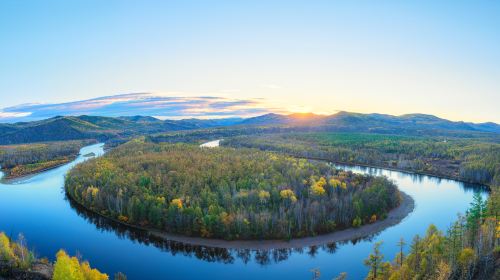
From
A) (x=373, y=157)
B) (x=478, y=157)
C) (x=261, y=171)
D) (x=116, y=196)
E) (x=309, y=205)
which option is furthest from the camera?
(x=373, y=157)

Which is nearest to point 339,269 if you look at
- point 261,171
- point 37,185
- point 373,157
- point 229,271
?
point 229,271

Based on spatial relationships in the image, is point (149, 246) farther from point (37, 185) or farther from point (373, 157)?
point (373, 157)

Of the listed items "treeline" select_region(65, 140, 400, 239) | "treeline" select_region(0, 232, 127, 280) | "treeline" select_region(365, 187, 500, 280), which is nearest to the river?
"treeline" select_region(65, 140, 400, 239)

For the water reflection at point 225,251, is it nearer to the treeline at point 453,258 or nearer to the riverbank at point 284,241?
the riverbank at point 284,241

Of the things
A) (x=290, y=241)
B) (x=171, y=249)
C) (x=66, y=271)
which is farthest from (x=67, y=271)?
(x=290, y=241)

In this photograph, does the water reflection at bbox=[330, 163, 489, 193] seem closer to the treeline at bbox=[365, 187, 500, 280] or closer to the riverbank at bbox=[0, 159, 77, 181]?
the treeline at bbox=[365, 187, 500, 280]

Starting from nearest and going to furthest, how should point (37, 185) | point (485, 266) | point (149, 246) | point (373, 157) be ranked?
point (485, 266) → point (149, 246) → point (37, 185) → point (373, 157)

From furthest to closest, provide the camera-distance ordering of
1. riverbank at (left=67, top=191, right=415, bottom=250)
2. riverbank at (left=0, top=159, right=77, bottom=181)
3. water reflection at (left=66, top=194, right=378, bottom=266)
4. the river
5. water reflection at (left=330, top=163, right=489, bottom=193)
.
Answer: riverbank at (left=0, top=159, right=77, bottom=181)
water reflection at (left=330, top=163, right=489, bottom=193)
riverbank at (left=67, top=191, right=415, bottom=250)
water reflection at (left=66, top=194, right=378, bottom=266)
the river
